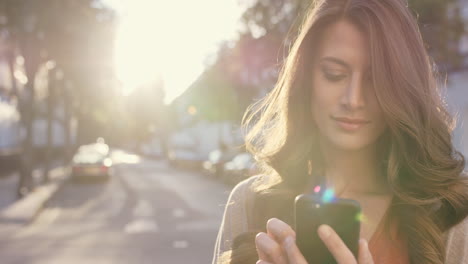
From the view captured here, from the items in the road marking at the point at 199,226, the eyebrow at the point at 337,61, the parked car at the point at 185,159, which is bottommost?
the parked car at the point at 185,159

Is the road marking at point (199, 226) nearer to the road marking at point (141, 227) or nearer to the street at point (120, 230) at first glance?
the street at point (120, 230)

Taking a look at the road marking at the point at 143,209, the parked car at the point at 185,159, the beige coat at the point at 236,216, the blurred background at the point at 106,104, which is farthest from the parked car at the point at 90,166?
the beige coat at the point at 236,216

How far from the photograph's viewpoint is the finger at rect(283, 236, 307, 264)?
129 cm

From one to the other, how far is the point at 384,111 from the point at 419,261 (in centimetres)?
47

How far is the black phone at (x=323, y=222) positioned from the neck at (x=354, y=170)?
2.27ft

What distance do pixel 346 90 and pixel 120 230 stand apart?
10.9 metres

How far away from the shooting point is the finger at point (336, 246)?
4.03ft

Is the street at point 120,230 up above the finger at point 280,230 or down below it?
below

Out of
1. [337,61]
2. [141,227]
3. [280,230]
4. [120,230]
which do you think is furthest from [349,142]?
[141,227]

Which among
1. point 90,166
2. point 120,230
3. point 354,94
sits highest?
point 354,94

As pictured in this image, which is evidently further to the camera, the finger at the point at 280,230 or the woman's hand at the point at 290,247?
the finger at the point at 280,230

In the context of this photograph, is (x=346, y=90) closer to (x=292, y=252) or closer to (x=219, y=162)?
(x=292, y=252)

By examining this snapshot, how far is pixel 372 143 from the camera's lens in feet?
6.36

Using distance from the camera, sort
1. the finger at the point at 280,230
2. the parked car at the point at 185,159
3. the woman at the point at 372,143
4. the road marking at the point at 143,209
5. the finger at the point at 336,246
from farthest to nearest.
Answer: the parked car at the point at 185,159, the road marking at the point at 143,209, the woman at the point at 372,143, the finger at the point at 280,230, the finger at the point at 336,246
